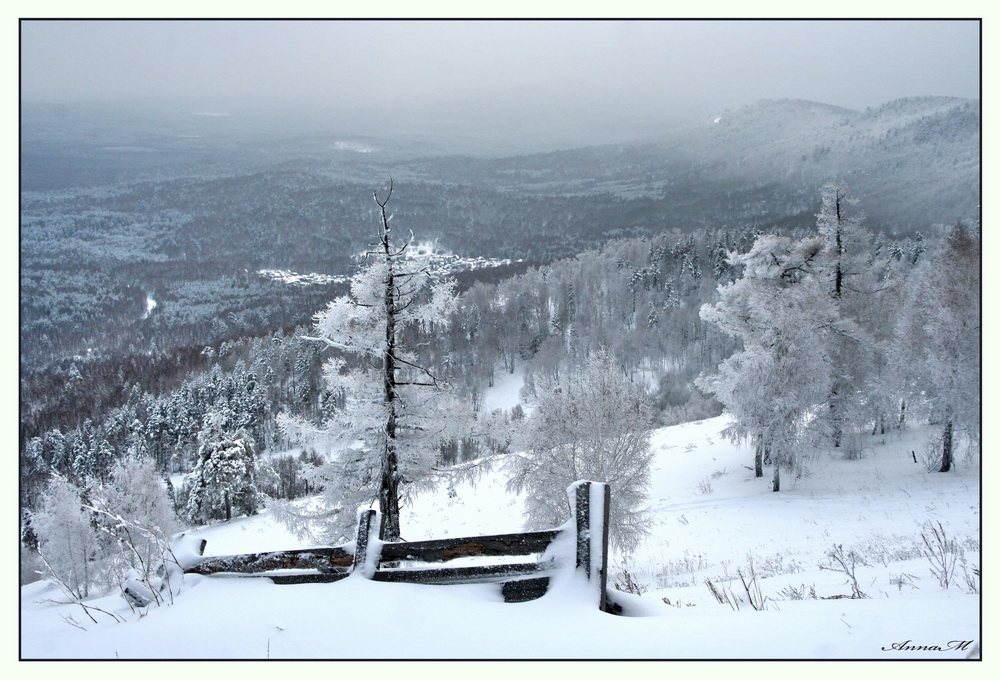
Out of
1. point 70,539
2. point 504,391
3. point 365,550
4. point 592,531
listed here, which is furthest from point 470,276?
point 592,531

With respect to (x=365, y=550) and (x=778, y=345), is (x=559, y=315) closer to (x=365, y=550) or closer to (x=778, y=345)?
(x=778, y=345)

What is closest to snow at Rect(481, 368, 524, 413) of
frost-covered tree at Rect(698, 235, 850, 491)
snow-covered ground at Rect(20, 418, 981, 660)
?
frost-covered tree at Rect(698, 235, 850, 491)

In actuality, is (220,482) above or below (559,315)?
below

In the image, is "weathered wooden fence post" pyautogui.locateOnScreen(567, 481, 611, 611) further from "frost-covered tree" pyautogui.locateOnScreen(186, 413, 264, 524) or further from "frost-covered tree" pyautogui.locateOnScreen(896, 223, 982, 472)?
"frost-covered tree" pyautogui.locateOnScreen(186, 413, 264, 524)

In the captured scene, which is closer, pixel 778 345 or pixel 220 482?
pixel 778 345

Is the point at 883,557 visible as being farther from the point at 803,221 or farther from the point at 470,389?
the point at 803,221

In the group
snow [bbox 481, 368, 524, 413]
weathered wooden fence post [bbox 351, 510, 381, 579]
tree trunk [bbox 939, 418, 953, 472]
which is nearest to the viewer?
weathered wooden fence post [bbox 351, 510, 381, 579]

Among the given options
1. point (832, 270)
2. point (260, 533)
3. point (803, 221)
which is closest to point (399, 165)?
point (803, 221)
